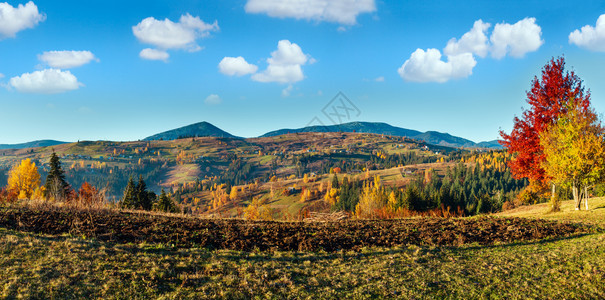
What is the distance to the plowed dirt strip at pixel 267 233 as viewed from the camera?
12922mm

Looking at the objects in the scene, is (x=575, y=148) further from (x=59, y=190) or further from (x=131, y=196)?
(x=59, y=190)

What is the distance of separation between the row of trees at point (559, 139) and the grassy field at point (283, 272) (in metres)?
16.4

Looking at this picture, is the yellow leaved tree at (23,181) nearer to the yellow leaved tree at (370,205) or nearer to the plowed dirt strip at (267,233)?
the plowed dirt strip at (267,233)

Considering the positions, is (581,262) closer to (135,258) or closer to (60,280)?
(135,258)

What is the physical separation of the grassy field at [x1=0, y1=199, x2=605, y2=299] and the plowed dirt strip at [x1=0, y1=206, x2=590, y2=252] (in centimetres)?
106

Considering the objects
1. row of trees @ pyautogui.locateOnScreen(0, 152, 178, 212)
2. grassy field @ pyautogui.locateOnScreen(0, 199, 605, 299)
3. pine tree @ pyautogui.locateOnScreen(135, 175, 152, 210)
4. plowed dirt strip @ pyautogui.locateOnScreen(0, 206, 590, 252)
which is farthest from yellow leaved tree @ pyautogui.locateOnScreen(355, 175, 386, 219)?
pine tree @ pyautogui.locateOnScreen(135, 175, 152, 210)

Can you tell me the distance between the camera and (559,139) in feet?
84.9

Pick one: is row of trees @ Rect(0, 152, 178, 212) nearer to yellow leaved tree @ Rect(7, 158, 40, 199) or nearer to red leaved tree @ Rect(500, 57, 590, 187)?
yellow leaved tree @ Rect(7, 158, 40, 199)

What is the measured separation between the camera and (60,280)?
7.82 meters

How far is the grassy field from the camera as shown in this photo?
25.9 feet

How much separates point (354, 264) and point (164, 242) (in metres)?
7.86

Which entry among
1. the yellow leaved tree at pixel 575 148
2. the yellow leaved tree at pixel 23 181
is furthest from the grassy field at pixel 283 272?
the yellow leaved tree at pixel 23 181

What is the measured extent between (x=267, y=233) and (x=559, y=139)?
2684 cm

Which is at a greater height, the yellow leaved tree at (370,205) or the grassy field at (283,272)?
the grassy field at (283,272)
